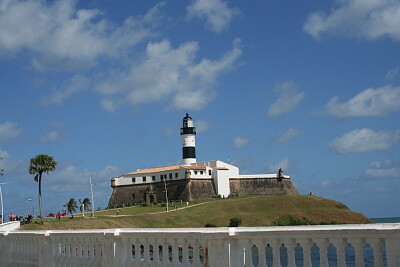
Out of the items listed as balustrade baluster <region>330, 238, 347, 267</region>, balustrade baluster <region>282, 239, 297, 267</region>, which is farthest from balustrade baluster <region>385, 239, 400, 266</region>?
balustrade baluster <region>282, 239, 297, 267</region>

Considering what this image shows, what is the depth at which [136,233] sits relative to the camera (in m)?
10.4

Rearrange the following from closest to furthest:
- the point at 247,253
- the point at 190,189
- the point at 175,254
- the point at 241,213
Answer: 1. the point at 247,253
2. the point at 175,254
3. the point at 241,213
4. the point at 190,189

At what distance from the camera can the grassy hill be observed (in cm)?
7325

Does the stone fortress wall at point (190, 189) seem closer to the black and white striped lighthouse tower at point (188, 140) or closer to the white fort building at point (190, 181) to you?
the white fort building at point (190, 181)

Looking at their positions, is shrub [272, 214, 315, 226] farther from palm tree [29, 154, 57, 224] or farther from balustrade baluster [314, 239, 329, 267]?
balustrade baluster [314, 239, 329, 267]

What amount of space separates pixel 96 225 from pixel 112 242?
172 feet

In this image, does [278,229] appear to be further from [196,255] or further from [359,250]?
[196,255]

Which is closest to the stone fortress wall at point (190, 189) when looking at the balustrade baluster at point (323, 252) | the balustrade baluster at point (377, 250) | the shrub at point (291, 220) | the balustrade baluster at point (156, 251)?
the shrub at point (291, 220)

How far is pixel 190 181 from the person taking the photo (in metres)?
101

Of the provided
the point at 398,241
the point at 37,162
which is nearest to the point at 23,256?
the point at 398,241

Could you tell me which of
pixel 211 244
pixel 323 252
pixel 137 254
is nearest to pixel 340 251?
pixel 323 252

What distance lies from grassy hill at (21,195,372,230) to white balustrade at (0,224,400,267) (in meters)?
52.5

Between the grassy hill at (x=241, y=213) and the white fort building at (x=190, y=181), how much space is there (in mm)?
7728

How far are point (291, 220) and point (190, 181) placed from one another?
92.2ft
